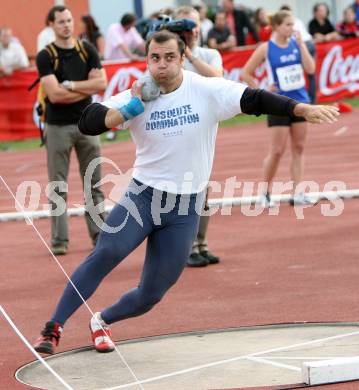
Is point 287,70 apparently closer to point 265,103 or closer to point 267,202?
point 267,202

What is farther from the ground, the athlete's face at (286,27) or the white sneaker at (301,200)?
the athlete's face at (286,27)

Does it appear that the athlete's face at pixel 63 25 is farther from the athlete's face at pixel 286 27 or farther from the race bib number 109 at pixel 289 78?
the race bib number 109 at pixel 289 78

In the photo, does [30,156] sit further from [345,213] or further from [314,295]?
[314,295]

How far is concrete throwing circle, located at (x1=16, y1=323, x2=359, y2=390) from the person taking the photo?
7.20 m

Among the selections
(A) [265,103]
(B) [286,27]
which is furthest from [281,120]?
(A) [265,103]

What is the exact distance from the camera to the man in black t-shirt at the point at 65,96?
11.9m

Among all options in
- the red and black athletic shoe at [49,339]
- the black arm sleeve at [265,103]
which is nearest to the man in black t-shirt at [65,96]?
the red and black athletic shoe at [49,339]

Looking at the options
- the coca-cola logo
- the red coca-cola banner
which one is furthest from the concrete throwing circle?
the coca-cola logo

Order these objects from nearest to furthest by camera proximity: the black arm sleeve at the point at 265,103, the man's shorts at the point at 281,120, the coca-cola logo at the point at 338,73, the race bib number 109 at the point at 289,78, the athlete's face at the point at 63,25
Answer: the black arm sleeve at the point at 265,103 → the athlete's face at the point at 63,25 → the man's shorts at the point at 281,120 → the race bib number 109 at the point at 289,78 → the coca-cola logo at the point at 338,73

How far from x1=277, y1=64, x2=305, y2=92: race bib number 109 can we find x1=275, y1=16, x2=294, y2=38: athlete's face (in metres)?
0.39

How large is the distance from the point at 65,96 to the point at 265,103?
4524mm

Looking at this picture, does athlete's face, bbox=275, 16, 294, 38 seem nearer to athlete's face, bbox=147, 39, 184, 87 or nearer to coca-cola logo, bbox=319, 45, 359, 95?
athlete's face, bbox=147, 39, 184, 87

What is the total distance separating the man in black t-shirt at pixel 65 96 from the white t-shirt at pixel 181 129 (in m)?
4.04

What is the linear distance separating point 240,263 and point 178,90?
371 cm
